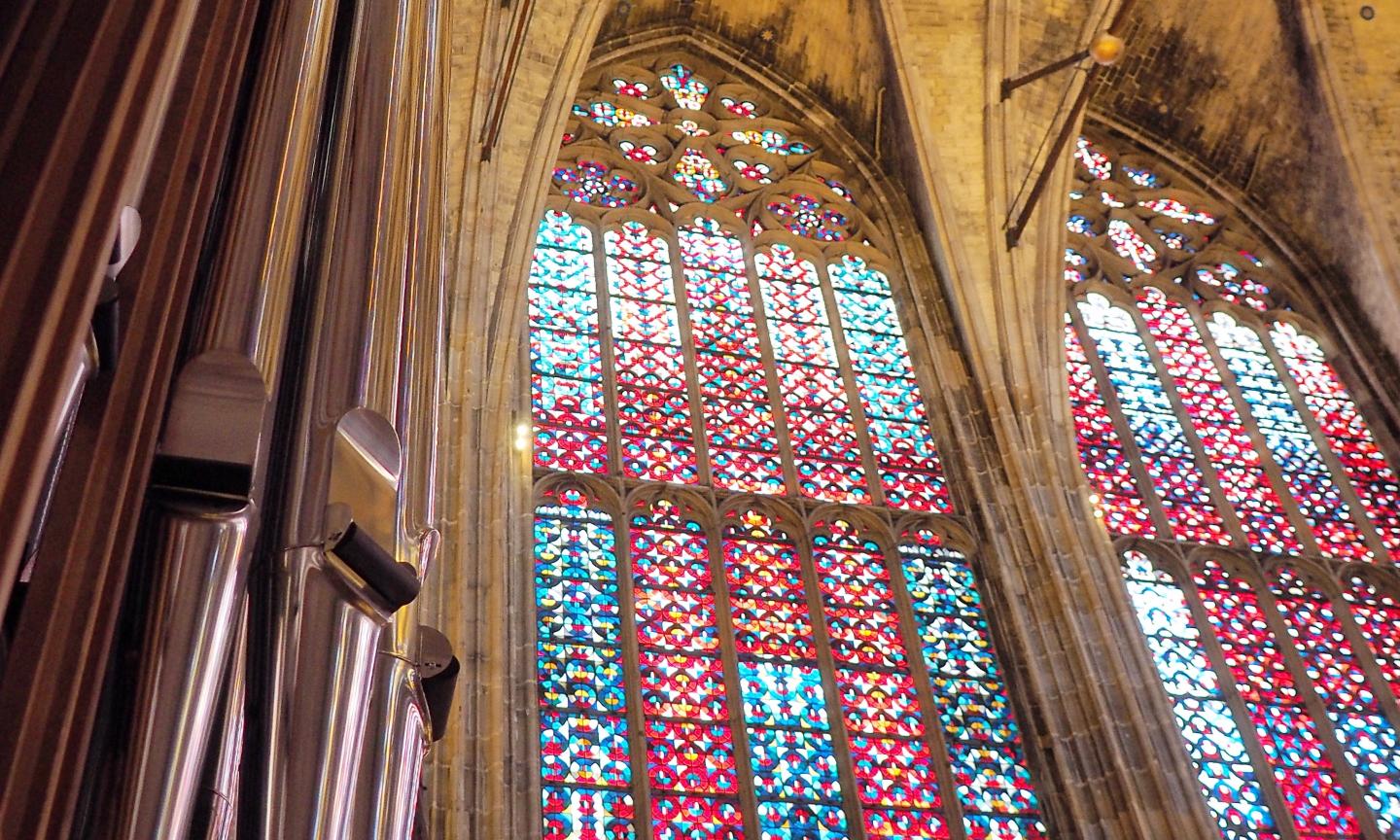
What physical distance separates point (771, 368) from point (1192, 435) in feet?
11.2

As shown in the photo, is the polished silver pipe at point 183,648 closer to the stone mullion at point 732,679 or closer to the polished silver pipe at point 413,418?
the polished silver pipe at point 413,418

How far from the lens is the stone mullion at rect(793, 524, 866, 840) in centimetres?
947

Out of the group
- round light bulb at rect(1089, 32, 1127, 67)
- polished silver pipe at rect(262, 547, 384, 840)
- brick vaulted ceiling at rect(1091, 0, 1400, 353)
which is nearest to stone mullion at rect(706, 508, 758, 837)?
round light bulb at rect(1089, 32, 1127, 67)

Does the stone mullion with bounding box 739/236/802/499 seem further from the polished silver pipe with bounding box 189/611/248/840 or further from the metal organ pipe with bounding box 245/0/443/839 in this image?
the polished silver pipe with bounding box 189/611/248/840

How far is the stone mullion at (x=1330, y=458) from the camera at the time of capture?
12609 mm

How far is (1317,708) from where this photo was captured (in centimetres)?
1109

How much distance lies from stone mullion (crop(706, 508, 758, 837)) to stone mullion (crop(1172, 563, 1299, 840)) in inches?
130

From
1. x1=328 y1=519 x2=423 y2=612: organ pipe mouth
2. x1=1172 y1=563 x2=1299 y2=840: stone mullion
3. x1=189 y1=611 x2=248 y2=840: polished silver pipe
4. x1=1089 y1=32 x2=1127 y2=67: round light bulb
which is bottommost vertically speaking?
x1=189 y1=611 x2=248 y2=840: polished silver pipe

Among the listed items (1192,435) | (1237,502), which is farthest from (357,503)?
(1192,435)

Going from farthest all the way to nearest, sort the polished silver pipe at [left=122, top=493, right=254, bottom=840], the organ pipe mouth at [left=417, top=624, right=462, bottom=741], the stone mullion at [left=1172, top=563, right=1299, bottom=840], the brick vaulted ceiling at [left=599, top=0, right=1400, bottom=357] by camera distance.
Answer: the brick vaulted ceiling at [left=599, top=0, right=1400, bottom=357] < the stone mullion at [left=1172, top=563, right=1299, bottom=840] < the organ pipe mouth at [left=417, top=624, right=462, bottom=741] < the polished silver pipe at [left=122, top=493, right=254, bottom=840]

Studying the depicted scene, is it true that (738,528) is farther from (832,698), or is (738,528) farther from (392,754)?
(392,754)

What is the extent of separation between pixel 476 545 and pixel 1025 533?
3.92m

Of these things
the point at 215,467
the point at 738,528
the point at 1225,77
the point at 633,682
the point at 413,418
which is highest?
the point at 1225,77

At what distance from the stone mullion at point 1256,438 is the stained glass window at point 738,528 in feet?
8.97
